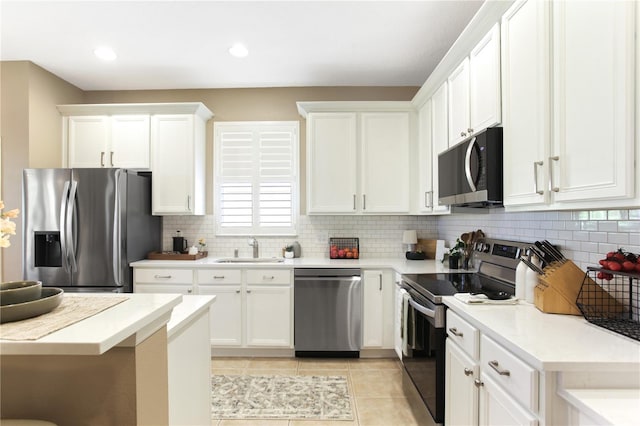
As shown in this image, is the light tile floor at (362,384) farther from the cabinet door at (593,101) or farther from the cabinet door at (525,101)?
the cabinet door at (593,101)

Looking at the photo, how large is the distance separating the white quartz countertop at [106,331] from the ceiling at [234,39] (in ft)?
7.23

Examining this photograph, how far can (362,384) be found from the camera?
2938 mm

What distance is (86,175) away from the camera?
127 inches


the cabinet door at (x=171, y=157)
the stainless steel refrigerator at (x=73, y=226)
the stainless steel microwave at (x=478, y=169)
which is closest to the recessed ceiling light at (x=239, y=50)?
the cabinet door at (x=171, y=157)

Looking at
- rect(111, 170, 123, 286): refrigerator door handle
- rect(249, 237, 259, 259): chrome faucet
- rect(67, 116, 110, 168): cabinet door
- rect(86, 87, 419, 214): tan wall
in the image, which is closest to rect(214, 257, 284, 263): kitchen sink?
rect(249, 237, 259, 259): chrome faucet

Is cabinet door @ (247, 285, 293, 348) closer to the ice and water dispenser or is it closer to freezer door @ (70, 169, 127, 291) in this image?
freezer door @ (70, 169, 127, 291)

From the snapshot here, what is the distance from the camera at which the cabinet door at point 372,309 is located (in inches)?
133

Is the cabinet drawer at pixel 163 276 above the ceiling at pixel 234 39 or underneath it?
underneath

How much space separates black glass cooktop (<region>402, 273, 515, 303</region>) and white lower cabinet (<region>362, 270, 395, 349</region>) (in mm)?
574

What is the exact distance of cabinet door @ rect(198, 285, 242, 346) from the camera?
11.3ft

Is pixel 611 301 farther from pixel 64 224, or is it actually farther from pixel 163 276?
pixel 64 224

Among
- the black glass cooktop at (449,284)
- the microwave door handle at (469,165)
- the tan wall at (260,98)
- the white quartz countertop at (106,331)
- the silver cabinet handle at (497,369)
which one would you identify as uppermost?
the tan wall at (260,98)

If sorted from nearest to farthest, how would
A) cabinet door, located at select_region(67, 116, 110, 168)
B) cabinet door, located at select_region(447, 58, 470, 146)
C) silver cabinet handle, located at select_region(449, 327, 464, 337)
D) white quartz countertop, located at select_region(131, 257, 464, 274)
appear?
1. silver cabinet handle, located at select_region(449, 327, 464, 337)
2. cabinet door, located at select_region(447, 58, 470, 146)
3. white quartz countertop, located at select_region(131, 257, 464, 274)
4. cabinet door, located at select_region(67, 116, 110, 168)

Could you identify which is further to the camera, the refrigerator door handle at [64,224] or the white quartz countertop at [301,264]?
the white quartz countertop at [301,264]
